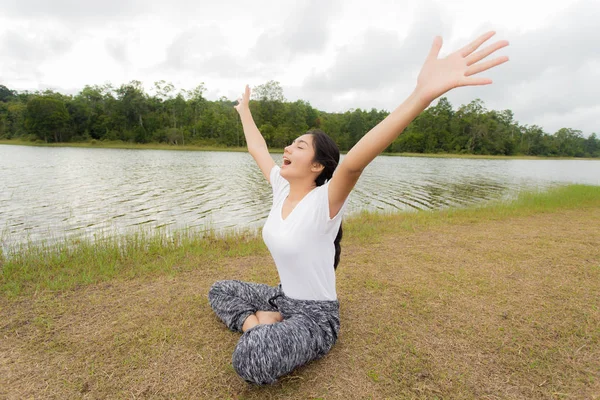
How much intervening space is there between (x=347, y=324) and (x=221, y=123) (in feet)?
212

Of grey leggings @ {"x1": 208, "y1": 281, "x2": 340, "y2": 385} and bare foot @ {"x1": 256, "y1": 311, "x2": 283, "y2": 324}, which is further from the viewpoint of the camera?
bare foot @ {"x1": 256, "y1": 311, "x2": 283, "y2": 324}

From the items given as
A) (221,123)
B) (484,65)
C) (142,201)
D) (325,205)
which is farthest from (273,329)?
(221,123)

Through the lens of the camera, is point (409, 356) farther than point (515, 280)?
No

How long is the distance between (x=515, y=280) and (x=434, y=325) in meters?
1.78

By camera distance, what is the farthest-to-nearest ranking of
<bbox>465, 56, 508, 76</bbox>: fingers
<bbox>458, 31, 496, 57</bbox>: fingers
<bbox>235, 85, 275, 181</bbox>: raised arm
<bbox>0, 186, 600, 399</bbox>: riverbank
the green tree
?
the green tree
<bbox>235, 85, 275, 181</bbox>: raised arm
<bbox>0, 186, 600, 399</bbox>: riverbank
<bbox>458, 31, 496, 57</bbox>: fingers
<bbox>465, 56, 508, 76</bbox>: fingers

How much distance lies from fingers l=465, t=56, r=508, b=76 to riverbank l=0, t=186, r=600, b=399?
A: 77.7 inches

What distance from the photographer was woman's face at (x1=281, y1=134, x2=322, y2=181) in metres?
2.30

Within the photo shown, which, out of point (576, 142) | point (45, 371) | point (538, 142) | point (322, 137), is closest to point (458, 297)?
point (322, 137)

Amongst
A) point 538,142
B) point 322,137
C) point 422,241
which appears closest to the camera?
point 322,137

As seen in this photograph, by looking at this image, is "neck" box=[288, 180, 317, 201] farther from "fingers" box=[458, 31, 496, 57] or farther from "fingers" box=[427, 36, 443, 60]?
"fingers" box=[458, 31, 496, 57]

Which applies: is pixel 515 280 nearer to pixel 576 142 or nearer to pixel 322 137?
pixel 322 137

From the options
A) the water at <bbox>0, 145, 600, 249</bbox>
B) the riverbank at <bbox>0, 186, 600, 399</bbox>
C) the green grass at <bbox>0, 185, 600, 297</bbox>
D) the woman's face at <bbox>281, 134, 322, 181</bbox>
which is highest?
the woman's face at <bbox>281, 134, 322, 181</bbox>

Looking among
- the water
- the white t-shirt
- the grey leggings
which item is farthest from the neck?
the water

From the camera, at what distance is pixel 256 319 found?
272cm
